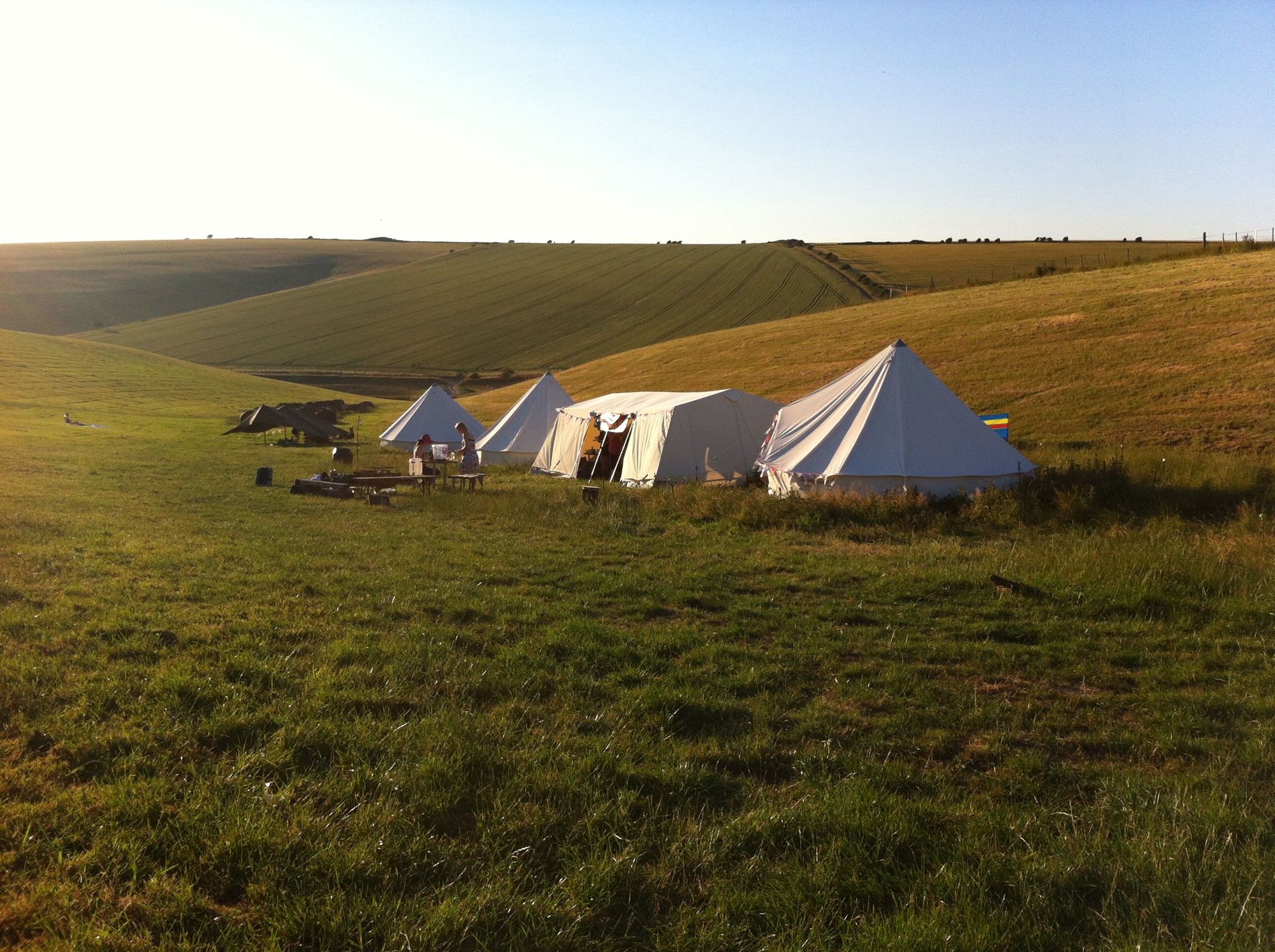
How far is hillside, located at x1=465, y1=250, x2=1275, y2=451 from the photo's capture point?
19719 millimetres

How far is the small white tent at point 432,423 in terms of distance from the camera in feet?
94.4

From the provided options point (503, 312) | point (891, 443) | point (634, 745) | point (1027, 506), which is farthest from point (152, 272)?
point (634, 745)

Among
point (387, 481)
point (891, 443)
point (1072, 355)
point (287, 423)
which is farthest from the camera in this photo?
point (287, 423)

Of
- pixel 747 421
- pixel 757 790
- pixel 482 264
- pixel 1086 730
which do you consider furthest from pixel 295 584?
pixel 482 264

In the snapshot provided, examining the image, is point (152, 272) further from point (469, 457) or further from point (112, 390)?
point (469, 457)

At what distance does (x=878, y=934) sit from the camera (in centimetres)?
304

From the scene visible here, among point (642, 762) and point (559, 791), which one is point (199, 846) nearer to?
point (559, 791)

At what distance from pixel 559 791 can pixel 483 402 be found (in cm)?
3792

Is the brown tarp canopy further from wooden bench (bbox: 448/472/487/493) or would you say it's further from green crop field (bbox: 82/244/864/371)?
green crop field (bbox: 82/244/864/371)

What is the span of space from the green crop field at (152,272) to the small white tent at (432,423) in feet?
211

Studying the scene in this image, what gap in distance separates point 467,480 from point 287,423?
15.7 meters

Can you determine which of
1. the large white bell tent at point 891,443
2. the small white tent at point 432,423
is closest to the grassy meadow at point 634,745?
the large white bell tent at point 891,443

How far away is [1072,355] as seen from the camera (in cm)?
2544

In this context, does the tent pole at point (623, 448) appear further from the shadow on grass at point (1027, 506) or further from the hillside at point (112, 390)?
the hillside at point (112, 390)
